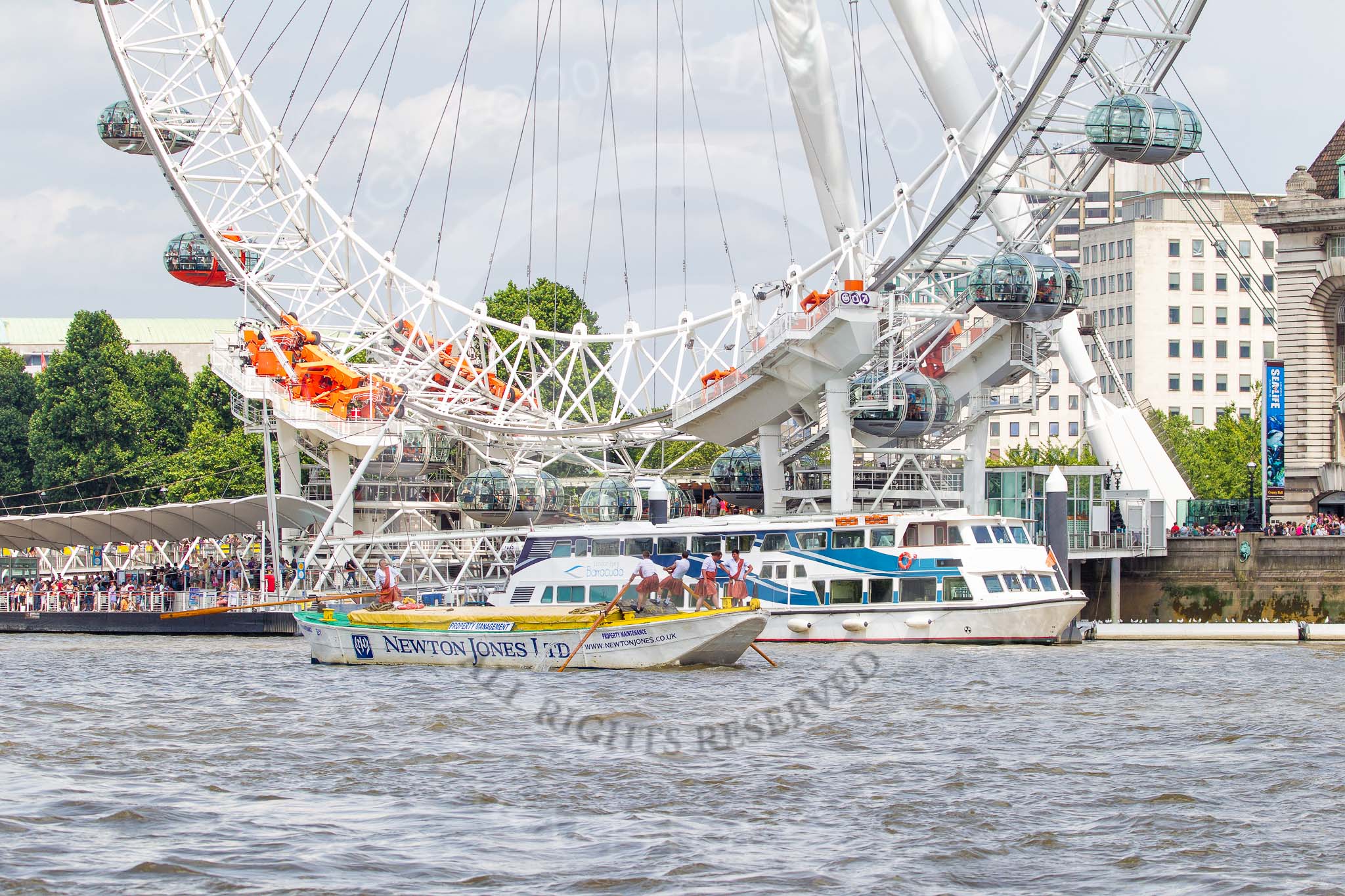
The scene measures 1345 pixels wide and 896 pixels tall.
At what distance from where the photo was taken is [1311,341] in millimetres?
75312

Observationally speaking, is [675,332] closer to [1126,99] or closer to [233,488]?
[1126,99]

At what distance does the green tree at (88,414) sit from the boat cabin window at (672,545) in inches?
2605

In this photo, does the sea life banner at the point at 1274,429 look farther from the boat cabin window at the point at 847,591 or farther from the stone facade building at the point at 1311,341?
the boat cabin window at the point at 847,591

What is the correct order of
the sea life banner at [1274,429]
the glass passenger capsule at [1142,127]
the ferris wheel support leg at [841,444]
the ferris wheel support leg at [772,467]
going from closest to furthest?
the glass passenger capsule at [1142,127]
the ferris wheel support leg at [841,444]
the ferris wheel support leg at [772,467]
the sea life banner at [1274,429]

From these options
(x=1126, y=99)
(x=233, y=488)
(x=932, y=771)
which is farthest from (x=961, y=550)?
(x=233, y=488)

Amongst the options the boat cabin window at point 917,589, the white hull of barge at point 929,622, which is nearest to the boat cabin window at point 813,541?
the white hull of barge at point 929,622

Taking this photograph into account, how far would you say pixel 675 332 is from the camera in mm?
67375

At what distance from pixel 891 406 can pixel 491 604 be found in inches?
537

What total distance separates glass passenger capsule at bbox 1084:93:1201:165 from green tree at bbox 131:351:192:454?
72.8 metres

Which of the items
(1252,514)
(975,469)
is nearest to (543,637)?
(975,469)

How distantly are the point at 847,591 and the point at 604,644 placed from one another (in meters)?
13.8

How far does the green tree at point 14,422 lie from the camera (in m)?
121

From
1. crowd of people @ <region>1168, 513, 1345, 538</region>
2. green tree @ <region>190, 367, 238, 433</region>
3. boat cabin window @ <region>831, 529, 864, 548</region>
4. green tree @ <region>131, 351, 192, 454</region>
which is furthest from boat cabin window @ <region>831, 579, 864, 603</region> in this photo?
green tree @ <region>131, 351, 192, 454</region>

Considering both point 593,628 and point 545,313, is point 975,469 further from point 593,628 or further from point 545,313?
point 545,313
